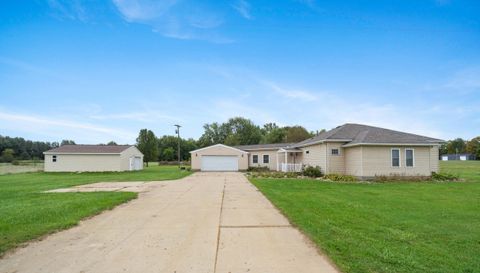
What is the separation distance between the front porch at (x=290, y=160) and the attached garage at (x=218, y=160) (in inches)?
210

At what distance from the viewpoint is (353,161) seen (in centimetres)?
2000

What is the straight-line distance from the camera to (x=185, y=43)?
60.2 feet

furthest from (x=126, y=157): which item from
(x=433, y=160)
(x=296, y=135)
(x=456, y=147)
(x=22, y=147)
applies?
(x=456, y=147)

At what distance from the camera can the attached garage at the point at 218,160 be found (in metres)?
35.2

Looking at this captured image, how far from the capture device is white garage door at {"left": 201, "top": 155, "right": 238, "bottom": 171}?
35.2 metres

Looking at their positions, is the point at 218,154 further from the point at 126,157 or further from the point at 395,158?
the point at 395,158

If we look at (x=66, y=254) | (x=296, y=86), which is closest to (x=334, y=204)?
(x=66, y=254)

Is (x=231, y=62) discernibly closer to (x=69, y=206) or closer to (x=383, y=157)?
(x=383, y=157)

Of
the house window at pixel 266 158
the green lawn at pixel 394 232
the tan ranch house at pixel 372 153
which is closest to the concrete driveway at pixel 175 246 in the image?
the green lawn at pixel 394 232

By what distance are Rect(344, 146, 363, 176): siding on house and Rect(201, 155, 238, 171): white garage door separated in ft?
55.3

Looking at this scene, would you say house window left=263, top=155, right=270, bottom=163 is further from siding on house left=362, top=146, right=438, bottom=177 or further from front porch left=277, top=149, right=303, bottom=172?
siding on house left=362, top=146, right=438, bottom=177

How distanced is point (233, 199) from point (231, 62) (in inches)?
490

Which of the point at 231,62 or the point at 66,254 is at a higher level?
the point at 231,62

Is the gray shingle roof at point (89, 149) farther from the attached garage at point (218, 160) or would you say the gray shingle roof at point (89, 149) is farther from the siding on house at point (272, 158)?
the siding on house at point (272, 158)
